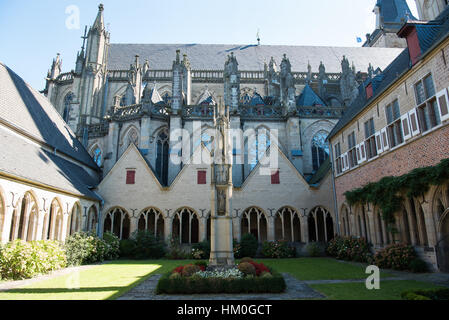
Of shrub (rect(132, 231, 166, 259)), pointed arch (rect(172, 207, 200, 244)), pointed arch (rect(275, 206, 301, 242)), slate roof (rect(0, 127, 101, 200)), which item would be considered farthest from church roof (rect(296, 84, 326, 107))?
slate roof (rect(0, 127, 101, 200))

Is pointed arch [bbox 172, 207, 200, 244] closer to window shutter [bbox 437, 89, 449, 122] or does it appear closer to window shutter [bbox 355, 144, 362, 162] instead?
window shutter [bbox 355, 144, 362, 162]

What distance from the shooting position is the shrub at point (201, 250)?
18.3 meters

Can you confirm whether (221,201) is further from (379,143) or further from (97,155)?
(97,155)

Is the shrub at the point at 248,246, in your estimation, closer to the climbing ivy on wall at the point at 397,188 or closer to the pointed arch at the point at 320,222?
the pointed arch at the point at 320,222

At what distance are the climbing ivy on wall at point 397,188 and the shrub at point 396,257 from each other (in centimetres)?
117

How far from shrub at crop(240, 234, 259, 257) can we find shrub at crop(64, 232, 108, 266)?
799 centimetres

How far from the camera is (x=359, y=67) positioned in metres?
38.4

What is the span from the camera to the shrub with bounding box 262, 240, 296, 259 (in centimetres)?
1874

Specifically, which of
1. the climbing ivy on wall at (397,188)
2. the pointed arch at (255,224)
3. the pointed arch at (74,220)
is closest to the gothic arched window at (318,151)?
the pointed arch at (255,224)

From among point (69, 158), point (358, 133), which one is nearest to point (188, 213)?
point (69, 158)

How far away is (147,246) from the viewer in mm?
18484

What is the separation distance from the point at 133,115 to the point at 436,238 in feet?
72.1

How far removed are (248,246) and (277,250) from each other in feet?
5.89

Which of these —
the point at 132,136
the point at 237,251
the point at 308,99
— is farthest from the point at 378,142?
the point at 132,136
